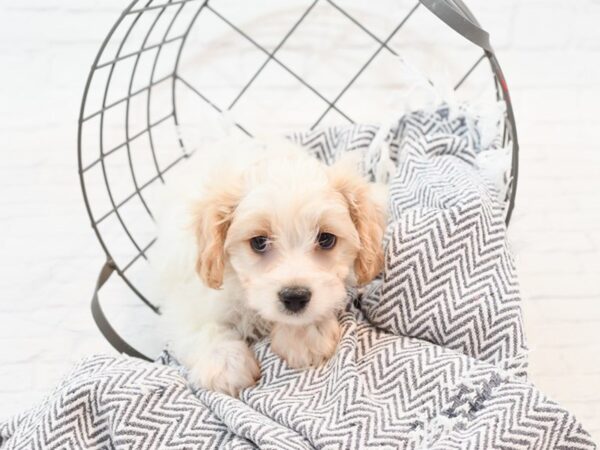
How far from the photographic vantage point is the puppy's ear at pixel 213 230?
1.67 metres

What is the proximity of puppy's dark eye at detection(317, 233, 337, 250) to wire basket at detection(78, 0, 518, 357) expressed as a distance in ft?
3.23

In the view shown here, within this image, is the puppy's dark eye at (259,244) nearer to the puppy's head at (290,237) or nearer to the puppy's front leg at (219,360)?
the puppy's head at (290,237)

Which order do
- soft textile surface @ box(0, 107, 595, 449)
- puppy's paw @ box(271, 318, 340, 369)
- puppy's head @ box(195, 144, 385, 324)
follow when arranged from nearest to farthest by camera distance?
soft textile surface @ box(0, 107, 595, 449)
puppy's head @ box(195, 144, 385, 324)
puppy's paw @ box(271, 318, 340, 369)

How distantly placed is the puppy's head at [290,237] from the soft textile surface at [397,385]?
Result: 13 cm

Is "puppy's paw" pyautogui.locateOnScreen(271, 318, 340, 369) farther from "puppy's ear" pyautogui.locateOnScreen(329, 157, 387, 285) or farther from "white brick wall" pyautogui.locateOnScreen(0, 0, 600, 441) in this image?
"white brick wall" pyautogui.locateOnScreen(0, 0, 600, 441)

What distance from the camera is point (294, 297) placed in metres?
1.57

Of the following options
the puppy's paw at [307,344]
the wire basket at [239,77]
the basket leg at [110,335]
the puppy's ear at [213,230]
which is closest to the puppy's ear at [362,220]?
the puppy's paw at [307,344]

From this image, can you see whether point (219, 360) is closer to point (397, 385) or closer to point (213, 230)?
point (213, 230)

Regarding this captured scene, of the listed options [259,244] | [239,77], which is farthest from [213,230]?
[239,77]

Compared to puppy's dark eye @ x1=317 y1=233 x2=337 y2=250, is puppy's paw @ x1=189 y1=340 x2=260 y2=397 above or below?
below

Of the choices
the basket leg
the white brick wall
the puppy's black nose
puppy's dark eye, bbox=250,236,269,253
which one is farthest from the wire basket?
the puppy's black nose

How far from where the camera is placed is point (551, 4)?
272cm

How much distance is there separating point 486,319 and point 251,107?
1.42 m

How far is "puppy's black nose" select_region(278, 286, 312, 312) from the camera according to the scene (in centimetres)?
157
